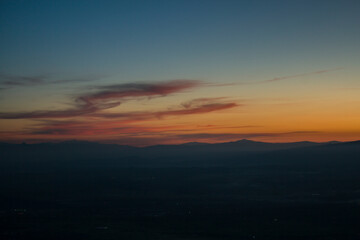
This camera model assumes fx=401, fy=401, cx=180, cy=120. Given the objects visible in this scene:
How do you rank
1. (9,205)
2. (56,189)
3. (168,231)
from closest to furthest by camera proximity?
(168,231) < (9,205) < (56,189)

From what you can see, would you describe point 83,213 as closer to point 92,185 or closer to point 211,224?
point 211,224

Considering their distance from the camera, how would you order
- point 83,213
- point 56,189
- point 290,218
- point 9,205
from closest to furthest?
point 290,218 → point 83,213 → point 9,205 → point 56,189

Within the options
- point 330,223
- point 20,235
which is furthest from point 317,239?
point 20,235

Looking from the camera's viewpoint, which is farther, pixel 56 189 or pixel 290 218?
pixel 56 189

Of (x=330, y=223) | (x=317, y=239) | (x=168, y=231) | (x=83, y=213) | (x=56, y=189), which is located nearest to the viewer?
(x=317, y=239)

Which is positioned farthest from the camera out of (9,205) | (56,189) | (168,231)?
(56,189)

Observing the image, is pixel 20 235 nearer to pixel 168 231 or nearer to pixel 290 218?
pixel 168 231

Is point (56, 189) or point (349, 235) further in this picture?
point (56, 189)

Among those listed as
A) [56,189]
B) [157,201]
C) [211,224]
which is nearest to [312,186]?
[157,201]

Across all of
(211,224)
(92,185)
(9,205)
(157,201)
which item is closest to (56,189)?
(92,185)
